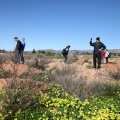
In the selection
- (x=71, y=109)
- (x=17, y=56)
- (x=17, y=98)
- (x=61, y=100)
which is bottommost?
(x=71, y=109)

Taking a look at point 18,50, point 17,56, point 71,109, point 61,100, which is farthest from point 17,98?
point 18,50

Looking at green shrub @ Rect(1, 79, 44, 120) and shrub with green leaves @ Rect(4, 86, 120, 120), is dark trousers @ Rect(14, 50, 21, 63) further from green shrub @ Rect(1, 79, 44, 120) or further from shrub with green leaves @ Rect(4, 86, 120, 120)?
green shrub @ Rect(1, 79, 44, 120)

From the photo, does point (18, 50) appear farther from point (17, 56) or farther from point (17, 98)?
point (17, 98)

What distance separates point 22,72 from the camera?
1345cm

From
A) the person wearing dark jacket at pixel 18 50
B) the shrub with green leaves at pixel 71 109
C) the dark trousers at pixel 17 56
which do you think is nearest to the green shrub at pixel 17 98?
the shrub with green leaves at pixel 71 109

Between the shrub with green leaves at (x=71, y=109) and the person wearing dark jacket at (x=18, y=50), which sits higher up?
the person wearing dark jacket at (x=18, y=50)

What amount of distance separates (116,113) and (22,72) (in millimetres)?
6041

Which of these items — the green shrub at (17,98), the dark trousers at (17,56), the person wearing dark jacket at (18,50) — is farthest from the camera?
the person wearing dark jacket at (18,50)

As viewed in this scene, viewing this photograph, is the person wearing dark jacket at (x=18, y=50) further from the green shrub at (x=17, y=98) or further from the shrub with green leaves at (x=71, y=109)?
the green shrub at (x=17, y=98)

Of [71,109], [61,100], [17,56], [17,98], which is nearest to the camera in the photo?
[17,98]

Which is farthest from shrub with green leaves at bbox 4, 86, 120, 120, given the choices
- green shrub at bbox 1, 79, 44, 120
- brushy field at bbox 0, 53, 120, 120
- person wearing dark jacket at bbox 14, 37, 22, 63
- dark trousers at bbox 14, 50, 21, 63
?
person wearing dark jacket at bbox 14, 37, 22, 63

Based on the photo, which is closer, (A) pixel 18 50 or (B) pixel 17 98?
(B) pixel 17 98

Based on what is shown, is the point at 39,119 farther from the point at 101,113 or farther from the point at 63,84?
the point at 63,84

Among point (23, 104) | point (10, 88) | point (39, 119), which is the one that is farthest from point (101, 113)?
point (10, 88)
